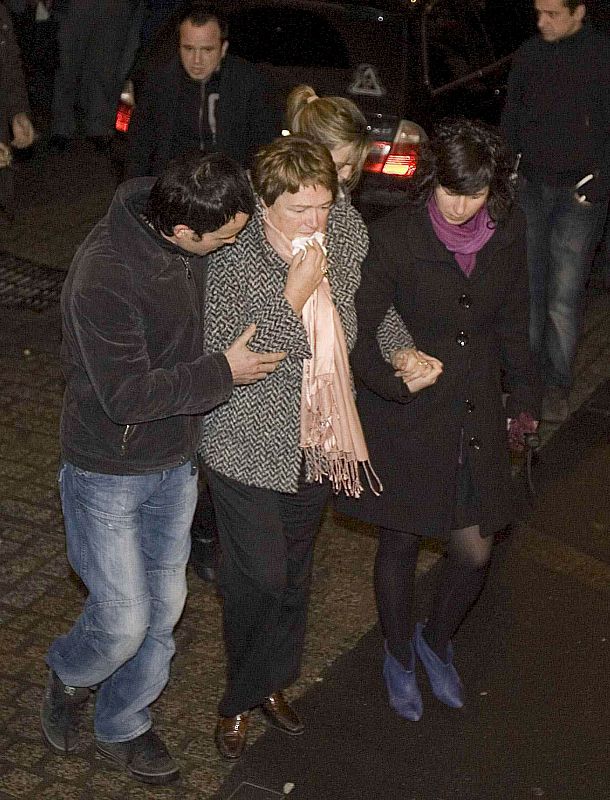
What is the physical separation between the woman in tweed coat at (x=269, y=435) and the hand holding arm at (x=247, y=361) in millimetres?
64

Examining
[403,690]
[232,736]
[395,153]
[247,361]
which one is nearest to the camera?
[247,361]

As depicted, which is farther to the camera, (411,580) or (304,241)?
(411,580)

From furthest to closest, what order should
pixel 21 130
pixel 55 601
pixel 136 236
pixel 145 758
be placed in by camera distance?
pixel 21 130
pixel 55 601
pixel 145 758
pixel 136 236

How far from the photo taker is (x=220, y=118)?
21.2ft

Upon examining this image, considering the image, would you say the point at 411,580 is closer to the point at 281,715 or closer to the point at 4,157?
the point at 281,715

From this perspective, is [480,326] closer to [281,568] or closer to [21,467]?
[281,568]

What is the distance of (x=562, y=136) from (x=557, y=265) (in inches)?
27.5

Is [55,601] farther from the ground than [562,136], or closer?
closer

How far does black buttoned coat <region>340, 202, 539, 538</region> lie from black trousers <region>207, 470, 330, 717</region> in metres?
0.31

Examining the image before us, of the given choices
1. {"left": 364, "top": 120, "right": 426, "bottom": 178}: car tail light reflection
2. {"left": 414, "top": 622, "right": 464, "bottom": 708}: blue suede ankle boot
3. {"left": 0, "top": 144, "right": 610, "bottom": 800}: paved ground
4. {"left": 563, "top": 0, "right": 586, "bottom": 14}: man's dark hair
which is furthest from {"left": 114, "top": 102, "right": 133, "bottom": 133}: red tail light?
{"left": 414, "top": 622, "right": 464, "bottom": 708}: blue suede ankle boot

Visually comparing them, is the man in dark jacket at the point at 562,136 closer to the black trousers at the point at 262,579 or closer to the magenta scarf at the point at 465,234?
the magenta scarf at the point at 465,234

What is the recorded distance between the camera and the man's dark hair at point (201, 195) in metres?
3.92

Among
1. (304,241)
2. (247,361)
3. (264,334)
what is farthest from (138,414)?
(304,241)

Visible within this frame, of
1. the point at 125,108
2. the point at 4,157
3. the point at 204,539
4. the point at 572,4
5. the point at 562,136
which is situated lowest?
the point at 204,539
